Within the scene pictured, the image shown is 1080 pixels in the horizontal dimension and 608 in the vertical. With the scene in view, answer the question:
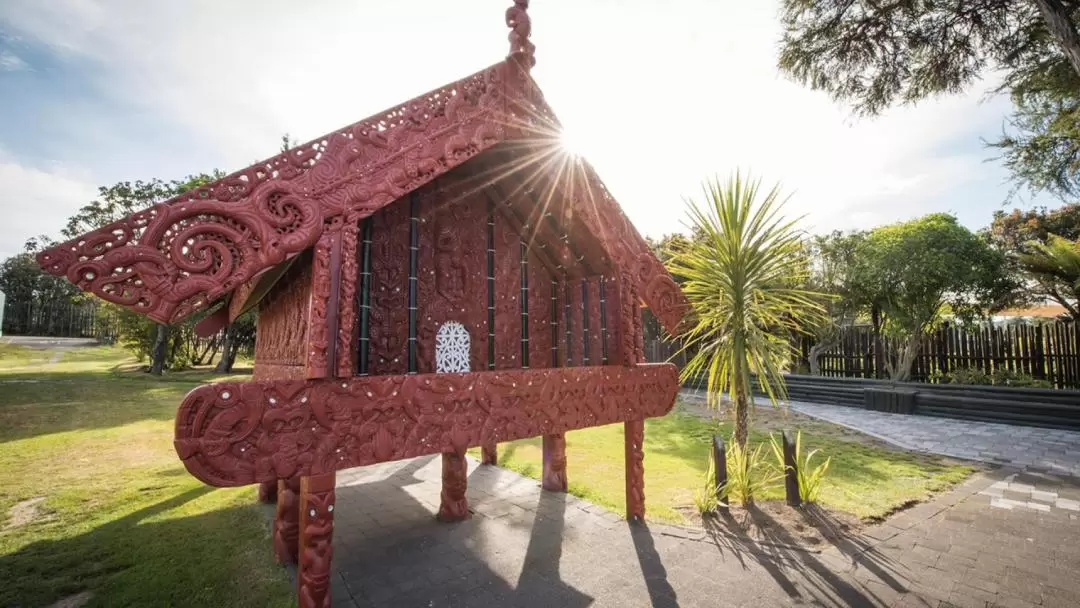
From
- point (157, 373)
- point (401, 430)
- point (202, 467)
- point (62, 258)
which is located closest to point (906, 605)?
point (401, 430)

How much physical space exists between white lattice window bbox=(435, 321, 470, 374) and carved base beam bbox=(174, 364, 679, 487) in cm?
92

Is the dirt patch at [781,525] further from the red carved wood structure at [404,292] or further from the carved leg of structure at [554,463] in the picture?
the carved leg of structure at [554,463]

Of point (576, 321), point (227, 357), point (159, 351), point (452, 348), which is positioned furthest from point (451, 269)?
point (159, 351)

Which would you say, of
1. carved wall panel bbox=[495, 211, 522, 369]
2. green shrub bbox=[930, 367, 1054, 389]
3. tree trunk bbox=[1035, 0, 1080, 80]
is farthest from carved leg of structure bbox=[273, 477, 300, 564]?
green shrub bbox=[930, 367, 1054, 389]

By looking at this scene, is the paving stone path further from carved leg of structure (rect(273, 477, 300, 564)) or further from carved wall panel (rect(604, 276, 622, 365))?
carved leg of structure (rect(273, 477, 300, 564))

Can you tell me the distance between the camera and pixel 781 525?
4383mm

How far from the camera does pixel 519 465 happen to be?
6.86 m

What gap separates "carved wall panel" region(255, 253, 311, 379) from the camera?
3459 millimetres

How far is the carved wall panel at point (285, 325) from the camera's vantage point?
3.46 m

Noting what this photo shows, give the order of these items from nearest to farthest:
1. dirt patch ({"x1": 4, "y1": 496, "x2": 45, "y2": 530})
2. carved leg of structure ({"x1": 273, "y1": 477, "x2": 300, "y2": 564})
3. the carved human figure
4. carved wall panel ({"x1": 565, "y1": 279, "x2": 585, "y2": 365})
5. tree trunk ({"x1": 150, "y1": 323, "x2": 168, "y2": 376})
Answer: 1. carved leg of structure ({"x1": 273, "y1": 477, "x2": 300, "y2": 564})
2. the carved human figure
3. dirt patch ({"x1": 4, "y1": 496, "x2": 45, "y2": 530})
4. carved wall panel ({"x1": 565, "y1": 279, "x2": 585, "y2": 365})
5. tree trunk ({"x1": 150, "y1": 323, "x2": 168, "y2": 376})

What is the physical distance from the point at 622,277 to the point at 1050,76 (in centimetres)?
962

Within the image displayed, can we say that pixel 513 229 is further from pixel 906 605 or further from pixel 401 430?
pixel 906 605

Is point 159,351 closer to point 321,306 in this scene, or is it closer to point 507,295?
point 507,295

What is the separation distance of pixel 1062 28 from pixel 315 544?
10.5m
